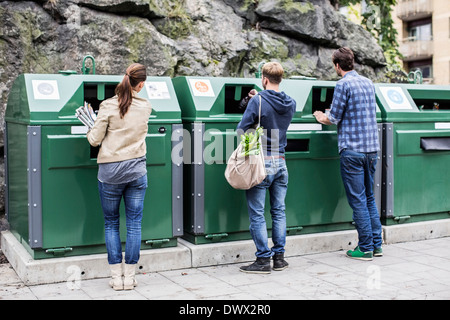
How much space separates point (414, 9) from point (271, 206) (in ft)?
86.7

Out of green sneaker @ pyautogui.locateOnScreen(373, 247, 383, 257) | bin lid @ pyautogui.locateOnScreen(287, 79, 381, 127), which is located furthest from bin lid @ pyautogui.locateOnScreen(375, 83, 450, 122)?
green sneaker @ pyautogui.locateOnScreen(373, 247, 383, 257)

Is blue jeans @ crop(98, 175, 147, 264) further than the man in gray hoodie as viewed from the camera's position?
No

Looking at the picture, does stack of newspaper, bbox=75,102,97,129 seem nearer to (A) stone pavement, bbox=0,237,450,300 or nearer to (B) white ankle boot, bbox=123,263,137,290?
(B) white ankle boot, bbox=123,263,137,290

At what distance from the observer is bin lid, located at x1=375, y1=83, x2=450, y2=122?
210 inches

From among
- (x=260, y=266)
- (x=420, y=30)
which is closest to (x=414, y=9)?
(x=420, y=30)

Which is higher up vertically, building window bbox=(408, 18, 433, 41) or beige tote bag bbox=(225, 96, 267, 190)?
building window bbox=(408, 18, 433, 41)

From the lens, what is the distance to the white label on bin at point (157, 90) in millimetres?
4473

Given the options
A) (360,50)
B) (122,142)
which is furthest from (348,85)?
(360,50)

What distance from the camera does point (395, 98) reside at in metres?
5.46

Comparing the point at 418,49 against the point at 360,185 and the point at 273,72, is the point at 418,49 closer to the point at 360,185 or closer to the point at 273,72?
the point at 360,185

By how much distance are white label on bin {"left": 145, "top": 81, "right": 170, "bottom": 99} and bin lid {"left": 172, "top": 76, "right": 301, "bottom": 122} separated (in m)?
0.20

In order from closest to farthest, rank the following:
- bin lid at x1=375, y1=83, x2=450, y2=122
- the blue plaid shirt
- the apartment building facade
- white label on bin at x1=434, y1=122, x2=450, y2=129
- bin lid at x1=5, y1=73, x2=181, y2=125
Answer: bin lid at x1=5, y1=73, x2=181, y2=125 < the blue plaid shirt < bin lid at x1=375, y1=83, x2=450, y2=122 < white label on bin at x1=434, y1=122, x2=450, y2=129 < the apartment building facade

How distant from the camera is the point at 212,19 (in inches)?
281

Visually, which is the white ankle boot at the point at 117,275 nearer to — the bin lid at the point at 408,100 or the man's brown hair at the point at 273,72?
the man's brown hair at the point at 273,72
